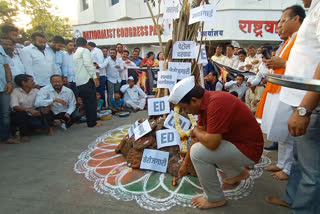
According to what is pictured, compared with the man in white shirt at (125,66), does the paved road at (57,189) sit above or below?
below

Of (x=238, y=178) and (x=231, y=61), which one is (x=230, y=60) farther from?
(x=238, y=178)

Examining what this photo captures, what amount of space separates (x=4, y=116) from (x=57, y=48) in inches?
79.0

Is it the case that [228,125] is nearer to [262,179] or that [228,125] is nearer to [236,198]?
[236,198]

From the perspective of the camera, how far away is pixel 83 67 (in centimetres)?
464

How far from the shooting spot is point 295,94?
191cm

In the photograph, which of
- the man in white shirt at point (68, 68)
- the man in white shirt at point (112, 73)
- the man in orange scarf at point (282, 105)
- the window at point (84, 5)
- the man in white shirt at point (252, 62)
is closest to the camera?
the man in orange scarf at point (282, 105)

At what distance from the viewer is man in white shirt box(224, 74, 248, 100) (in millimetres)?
5570

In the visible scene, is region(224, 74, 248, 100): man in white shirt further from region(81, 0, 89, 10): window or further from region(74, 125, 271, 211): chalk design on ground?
region(81, 0, 89, 10): window

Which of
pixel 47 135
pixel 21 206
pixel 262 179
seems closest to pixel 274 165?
pixel 262 179

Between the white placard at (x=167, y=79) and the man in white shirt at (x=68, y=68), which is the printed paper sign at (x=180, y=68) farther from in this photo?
the man in white shirt at (x=68, y=68)

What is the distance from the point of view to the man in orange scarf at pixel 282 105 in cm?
238

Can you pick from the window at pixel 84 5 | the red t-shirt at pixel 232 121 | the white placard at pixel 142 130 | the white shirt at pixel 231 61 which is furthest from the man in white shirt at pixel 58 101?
the window at pixel 84 5

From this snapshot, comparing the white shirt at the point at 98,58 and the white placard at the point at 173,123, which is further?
the white shirt at the point at 98,58

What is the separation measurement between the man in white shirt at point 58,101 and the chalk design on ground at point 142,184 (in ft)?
5.40
